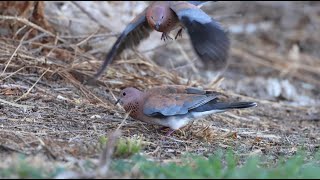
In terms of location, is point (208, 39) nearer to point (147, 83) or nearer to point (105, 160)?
point (147, 83)

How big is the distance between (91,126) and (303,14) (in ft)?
25.6

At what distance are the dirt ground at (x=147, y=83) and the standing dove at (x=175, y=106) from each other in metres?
0.17

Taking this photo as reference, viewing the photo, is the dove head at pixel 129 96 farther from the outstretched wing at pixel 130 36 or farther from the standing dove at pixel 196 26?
the outstretched wing at pixel 130 36

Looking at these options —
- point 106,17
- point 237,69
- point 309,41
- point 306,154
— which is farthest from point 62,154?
point 309,41

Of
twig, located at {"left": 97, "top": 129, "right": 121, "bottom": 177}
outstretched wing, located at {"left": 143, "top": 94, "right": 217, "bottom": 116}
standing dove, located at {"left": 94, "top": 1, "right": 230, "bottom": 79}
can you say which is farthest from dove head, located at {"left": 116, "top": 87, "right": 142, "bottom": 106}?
twig, located at {"left": 97, "top": 129, "right": 121, "bottom": 177}

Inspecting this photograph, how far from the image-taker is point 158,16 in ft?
22.2

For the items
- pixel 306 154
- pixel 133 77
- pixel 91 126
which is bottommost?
pixel 306 154

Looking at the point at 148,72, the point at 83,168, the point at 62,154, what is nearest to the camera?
the point at 83,168

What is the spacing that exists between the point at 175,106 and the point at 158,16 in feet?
4.42

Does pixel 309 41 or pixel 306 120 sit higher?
pixel 309 41

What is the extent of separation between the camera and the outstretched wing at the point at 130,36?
703 cm

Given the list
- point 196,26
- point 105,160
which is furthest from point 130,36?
point 105,160

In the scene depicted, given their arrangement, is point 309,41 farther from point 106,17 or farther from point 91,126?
point 91,126

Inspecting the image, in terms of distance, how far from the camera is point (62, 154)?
4.68 m
